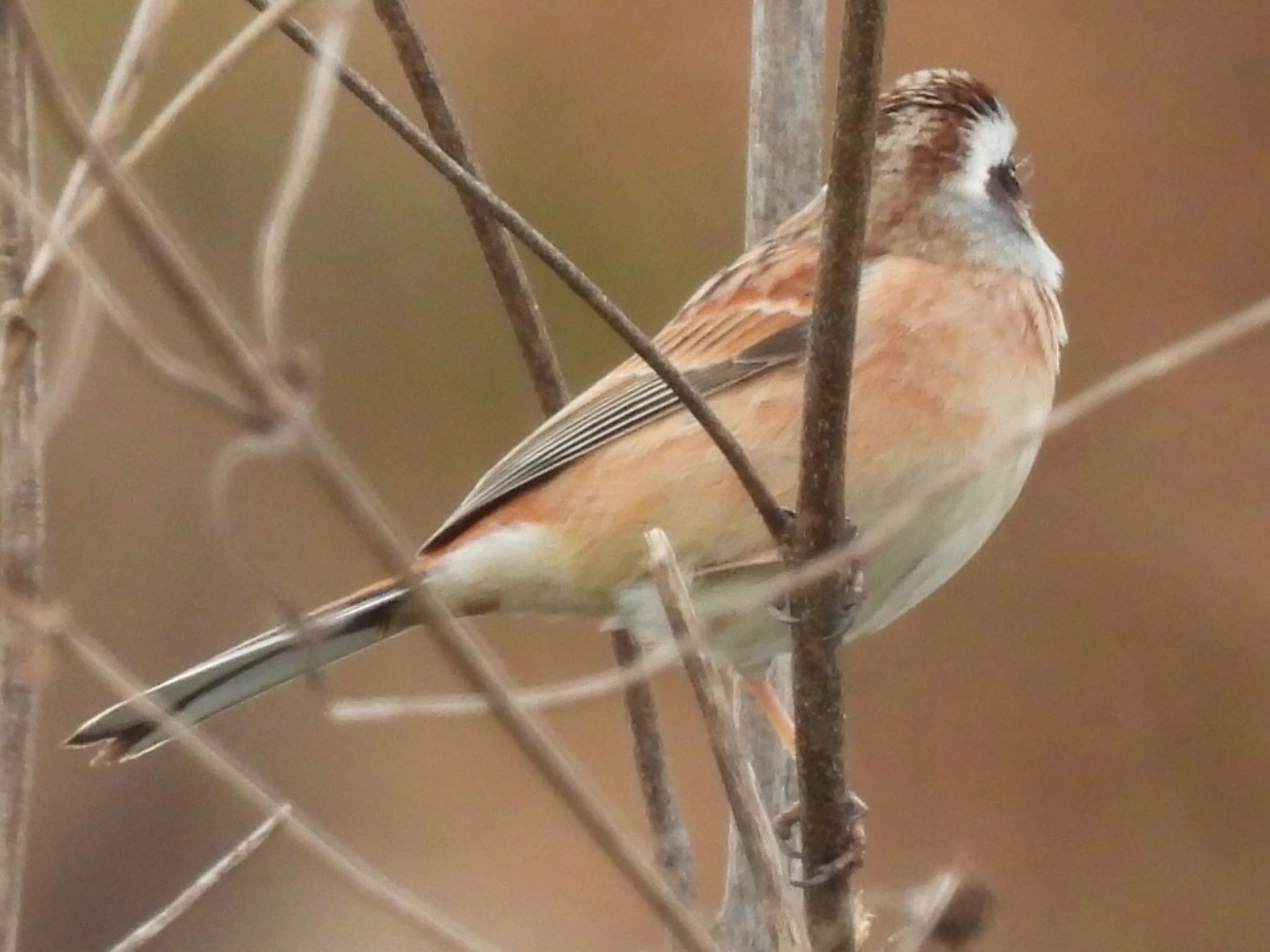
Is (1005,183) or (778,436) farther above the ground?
(1005,183)

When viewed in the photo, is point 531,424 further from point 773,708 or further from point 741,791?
point 741,791

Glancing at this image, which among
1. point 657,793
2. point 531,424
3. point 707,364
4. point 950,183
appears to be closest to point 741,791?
point 657,793

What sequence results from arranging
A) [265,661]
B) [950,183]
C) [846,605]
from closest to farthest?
[846,605] → [265,661] → [950,183]

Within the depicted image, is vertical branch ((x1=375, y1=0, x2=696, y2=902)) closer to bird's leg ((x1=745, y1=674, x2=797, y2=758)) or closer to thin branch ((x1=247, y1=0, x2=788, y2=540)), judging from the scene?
bird's leg ((x1=745, y1=674, x2=797, y2=758))

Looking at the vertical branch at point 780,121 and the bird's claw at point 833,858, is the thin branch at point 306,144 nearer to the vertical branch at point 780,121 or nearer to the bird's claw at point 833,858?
the bird's claw at point 833,858

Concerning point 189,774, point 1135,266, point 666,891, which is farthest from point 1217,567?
point 666,891

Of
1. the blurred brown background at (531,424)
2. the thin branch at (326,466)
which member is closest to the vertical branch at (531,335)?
the thin branch at (326,466)
